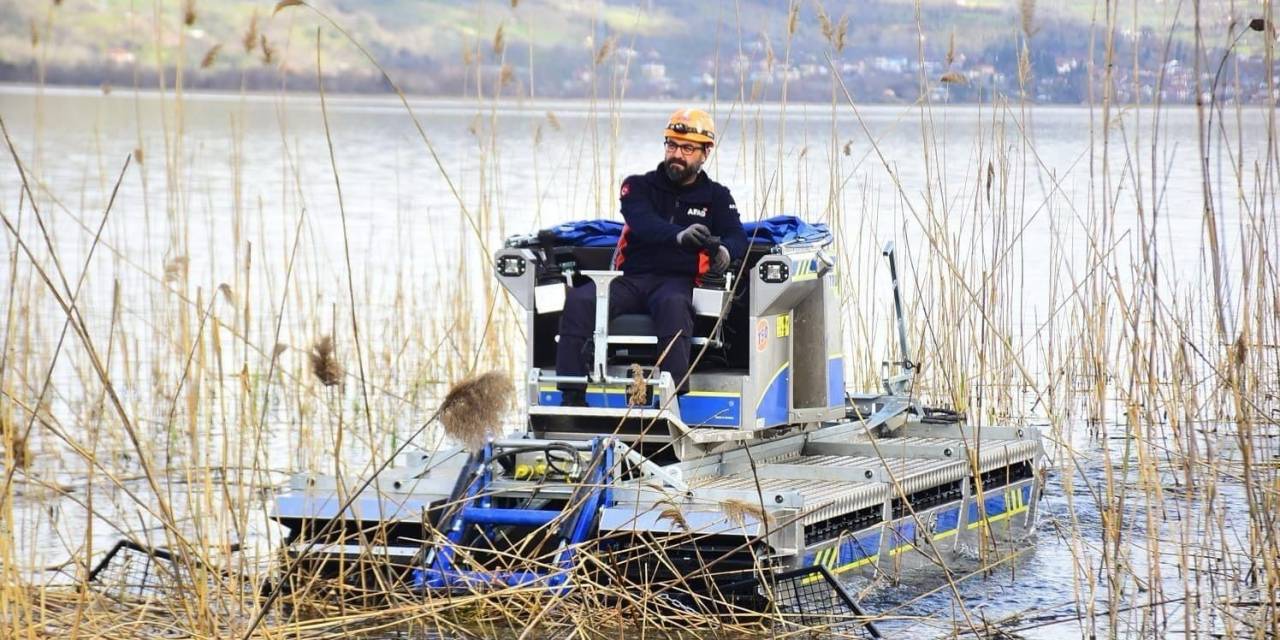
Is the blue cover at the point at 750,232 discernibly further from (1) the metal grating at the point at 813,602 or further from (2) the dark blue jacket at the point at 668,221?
(1) the metal grating at the point at 813,602

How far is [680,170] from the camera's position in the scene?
8164 millimetres

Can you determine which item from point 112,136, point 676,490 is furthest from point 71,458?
point 112,136

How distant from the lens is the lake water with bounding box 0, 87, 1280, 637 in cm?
723

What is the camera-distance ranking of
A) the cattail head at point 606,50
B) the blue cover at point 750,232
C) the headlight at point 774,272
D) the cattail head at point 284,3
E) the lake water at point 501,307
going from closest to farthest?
the cattail head at point 284,3
the lake water at point 501,307
the headlight at point 774,272
the blue cover at point 750,232
the cattail head at point 606,50

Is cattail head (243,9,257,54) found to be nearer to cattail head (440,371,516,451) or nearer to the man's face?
the man's face

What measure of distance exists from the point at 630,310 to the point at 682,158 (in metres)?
0.69

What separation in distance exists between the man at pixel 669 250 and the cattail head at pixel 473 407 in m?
2.72

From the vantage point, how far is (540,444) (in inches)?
291

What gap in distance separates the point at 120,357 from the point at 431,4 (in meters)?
63.0

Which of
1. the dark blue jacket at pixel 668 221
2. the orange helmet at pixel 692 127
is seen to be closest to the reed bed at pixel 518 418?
the dark blue jacket at pixel 668 221

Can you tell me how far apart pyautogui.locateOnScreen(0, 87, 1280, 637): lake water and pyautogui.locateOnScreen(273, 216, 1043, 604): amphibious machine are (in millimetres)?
309

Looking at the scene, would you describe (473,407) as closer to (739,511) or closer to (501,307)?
(739,511)

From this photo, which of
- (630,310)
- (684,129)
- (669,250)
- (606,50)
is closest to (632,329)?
(630,310)

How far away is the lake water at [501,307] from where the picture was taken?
7230 millimetres
